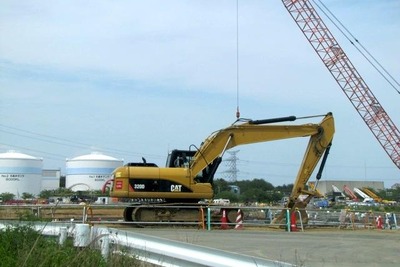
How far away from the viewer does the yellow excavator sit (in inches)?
938

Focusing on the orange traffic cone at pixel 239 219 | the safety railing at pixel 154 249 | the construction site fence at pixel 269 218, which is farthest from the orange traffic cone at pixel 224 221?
the safety railing at pixel 154 249

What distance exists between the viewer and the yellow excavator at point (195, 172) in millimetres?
23812

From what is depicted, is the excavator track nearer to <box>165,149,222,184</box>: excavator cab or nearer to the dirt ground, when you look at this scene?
<box>165,149,222,184</box>: excavator cab

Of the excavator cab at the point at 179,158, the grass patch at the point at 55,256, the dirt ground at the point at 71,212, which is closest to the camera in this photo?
the grass patch at the point at 55,256

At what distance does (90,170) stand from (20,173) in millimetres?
14433

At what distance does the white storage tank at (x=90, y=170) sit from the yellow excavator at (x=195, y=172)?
278 ft

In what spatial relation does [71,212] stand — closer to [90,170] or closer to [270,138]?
[270,138]

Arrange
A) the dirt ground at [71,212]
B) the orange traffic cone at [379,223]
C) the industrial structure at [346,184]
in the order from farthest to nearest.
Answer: the industrial structure at [346,184] → the orange traffic cone at [379,223] → the dirt ground at [71,212]

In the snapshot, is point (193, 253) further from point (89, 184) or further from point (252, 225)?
point (89, 184)

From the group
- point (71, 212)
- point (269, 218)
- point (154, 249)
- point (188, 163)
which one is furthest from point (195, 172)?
point (154, 249)

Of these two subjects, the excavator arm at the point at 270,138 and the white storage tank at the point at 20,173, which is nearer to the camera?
the excavator arm at the point at 270,138

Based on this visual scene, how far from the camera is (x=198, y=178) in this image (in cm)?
2494

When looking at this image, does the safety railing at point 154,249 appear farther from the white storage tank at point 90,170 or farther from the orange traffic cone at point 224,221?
the white storage tank at point 90,170

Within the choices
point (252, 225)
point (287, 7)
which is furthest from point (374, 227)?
point (287, 7)
